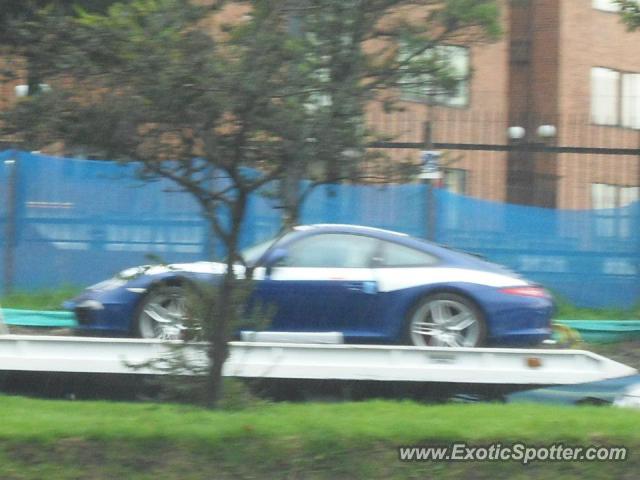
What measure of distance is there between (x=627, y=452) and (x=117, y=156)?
10.9 ft

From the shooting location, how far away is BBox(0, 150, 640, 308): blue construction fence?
12.3 metres

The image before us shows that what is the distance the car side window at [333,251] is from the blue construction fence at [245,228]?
236cm

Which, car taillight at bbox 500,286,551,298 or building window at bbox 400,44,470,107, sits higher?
building window at bbox 400,44,470,107

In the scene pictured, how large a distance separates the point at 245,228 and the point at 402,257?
11.4 ft

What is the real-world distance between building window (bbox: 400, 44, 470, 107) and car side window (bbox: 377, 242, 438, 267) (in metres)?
3.24

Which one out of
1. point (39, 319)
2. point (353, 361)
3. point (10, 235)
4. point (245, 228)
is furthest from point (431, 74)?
point (10, 235)

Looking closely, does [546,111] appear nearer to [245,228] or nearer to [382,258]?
[245,228]

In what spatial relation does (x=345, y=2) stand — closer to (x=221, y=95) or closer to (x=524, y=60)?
(x=221, y=95)

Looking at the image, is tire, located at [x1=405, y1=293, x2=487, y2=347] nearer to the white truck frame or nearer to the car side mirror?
the car side mirror

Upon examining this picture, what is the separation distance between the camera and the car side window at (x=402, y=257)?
9.52 meters

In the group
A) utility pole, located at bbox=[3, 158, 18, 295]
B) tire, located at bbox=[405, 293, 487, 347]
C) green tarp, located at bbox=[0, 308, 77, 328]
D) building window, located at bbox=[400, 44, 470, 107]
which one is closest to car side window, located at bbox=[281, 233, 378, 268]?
tire, located at bbox=[405, 293, 487, 347]

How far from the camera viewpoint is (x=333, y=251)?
956cm

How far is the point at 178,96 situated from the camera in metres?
5.53

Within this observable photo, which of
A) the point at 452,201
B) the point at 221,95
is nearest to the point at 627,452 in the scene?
the point at 221,95
